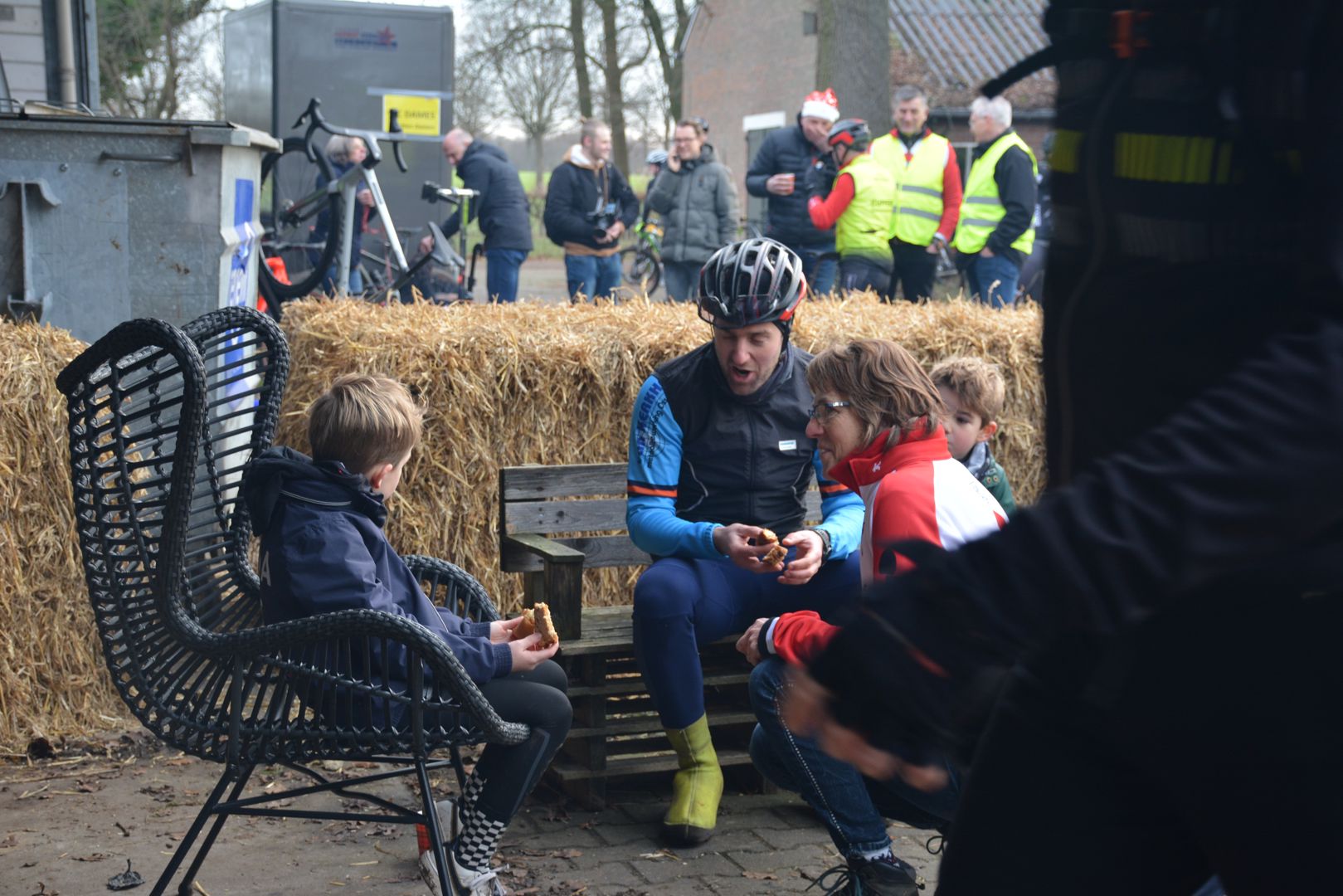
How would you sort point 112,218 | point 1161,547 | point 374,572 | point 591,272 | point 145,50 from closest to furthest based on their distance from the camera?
point 1161,547, point 374,572, point 112,218, point 591,272, point 145,50

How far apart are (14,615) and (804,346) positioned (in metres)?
3.04

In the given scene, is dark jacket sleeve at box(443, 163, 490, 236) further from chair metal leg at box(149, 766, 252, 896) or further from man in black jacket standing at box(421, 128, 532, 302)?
chair metal leg at box(149, 766, 252, 896)

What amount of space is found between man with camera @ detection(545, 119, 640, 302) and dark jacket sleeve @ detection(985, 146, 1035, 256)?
330cm

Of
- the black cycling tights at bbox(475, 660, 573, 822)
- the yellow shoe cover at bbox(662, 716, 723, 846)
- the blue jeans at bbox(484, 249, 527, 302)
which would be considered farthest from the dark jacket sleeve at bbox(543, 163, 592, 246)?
the black cycling tights at bbox(475, 660, 573, 822)

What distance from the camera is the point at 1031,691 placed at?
4.90ft

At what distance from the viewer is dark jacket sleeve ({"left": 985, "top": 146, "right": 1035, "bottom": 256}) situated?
10523mm

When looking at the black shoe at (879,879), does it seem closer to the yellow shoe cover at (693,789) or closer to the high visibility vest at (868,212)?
the yellow shoe cover at (693,789)

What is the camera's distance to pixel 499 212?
1202 cm

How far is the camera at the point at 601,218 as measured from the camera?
12148mm

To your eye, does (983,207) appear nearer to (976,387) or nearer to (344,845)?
(976,387)

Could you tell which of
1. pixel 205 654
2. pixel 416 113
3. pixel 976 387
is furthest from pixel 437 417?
pixel 416 113

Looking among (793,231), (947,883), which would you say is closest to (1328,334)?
(947,883)

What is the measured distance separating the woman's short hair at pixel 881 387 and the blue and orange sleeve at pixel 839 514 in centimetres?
70

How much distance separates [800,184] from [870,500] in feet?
27.0
